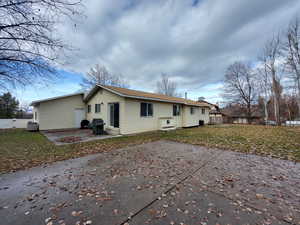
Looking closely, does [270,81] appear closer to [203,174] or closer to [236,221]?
[203,174]

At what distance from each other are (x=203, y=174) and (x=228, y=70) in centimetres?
2732

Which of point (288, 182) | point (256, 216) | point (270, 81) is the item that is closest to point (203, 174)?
point (256, 216)

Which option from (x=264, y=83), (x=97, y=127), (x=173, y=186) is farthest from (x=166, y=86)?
(x=173, y=186)

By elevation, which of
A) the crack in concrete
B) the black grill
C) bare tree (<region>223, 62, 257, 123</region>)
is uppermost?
bare tree (<region>223, 62, 257, 123</region>)

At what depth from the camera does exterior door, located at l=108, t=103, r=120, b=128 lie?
9.98 m

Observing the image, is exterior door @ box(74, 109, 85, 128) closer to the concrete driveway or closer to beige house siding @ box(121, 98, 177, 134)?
beige house siding @ box(121, 98, 177, 134)

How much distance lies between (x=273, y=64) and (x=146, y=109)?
20.3 meters

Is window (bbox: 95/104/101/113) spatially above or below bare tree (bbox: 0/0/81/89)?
below

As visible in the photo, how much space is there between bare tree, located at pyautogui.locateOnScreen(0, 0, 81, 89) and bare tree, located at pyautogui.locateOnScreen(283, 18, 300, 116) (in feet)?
70.8

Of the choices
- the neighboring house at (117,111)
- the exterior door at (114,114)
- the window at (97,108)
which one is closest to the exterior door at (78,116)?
the neighboring house at (117,111)

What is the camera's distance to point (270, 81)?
18734mm

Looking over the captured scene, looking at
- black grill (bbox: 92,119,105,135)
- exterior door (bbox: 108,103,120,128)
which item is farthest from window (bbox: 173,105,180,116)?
black grill (bbox: 92,119,105,135)

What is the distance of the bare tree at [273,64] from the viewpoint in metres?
17.1

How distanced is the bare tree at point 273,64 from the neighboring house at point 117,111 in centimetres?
1256
